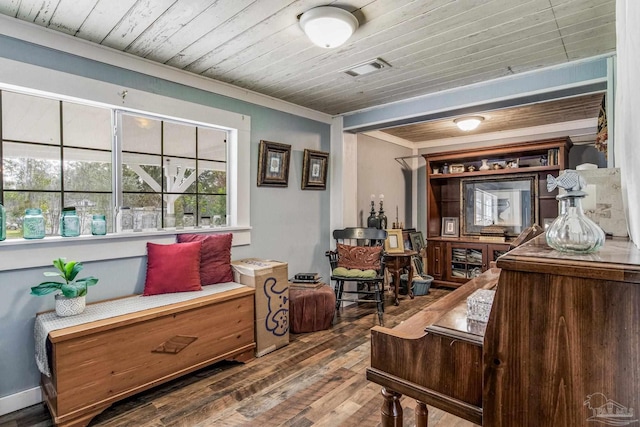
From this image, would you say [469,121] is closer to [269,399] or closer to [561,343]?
[269,399]

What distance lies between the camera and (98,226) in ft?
7.74

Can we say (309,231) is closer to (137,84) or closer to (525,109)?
(137,84)

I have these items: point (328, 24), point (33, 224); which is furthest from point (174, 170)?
point (328, 24)

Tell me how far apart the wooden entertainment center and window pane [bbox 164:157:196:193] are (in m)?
3.54

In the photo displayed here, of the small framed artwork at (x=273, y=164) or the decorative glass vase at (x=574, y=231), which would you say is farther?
the small framed artwork at (x=273, y=164)

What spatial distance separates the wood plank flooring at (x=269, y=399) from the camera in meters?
1.91

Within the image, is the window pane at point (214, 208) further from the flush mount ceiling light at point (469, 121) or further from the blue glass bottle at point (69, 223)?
the flush mount ceiling light at point (469, 121)

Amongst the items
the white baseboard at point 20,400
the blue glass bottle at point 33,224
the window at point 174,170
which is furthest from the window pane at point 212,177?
the white baseboard at point 20,400

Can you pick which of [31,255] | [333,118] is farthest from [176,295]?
[333,118]

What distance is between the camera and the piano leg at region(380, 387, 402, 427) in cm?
121

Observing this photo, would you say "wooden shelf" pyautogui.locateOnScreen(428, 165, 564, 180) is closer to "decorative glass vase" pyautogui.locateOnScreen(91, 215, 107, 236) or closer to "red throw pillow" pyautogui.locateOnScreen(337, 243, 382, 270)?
"red throw pillow" pyautogui.locateOnScreen(337, 243, 382, 270)

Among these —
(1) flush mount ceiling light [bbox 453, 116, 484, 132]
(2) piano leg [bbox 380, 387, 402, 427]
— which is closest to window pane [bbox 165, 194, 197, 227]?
(2) piano leg [bbox 380, 387, 402, 427]

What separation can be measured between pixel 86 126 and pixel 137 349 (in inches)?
63.5

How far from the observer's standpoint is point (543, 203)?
467 cm
